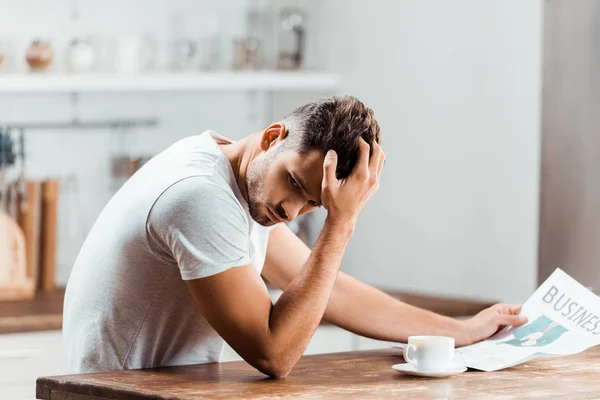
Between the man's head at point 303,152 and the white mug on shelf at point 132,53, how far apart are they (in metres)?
1.92

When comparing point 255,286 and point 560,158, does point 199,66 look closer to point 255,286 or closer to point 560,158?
point 560,158

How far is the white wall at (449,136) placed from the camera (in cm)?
327

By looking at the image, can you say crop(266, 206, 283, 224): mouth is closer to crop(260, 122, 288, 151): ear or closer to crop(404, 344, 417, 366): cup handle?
crop(260, 122, 288, 151): ear

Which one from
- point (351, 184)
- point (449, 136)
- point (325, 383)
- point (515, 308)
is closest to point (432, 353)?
point (325, 383)

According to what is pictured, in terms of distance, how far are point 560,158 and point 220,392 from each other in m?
1.76

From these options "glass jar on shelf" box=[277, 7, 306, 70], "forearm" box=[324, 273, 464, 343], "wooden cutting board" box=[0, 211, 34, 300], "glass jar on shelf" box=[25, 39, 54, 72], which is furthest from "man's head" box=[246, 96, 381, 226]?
"glass jar on shelf" box=[277, 7, 306, 70]

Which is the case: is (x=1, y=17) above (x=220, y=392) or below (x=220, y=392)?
above

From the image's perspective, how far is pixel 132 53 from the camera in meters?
3.75

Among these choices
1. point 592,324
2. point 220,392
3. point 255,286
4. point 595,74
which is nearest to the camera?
point 220,392

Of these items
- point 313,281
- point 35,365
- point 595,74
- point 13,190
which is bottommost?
point 35,365

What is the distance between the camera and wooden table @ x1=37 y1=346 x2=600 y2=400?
1691mm

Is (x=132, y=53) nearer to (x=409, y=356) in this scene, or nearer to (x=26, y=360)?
(x=26, y=360)

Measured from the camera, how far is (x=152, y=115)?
13.2 feet

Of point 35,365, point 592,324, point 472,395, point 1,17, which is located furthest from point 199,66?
point 472,395
